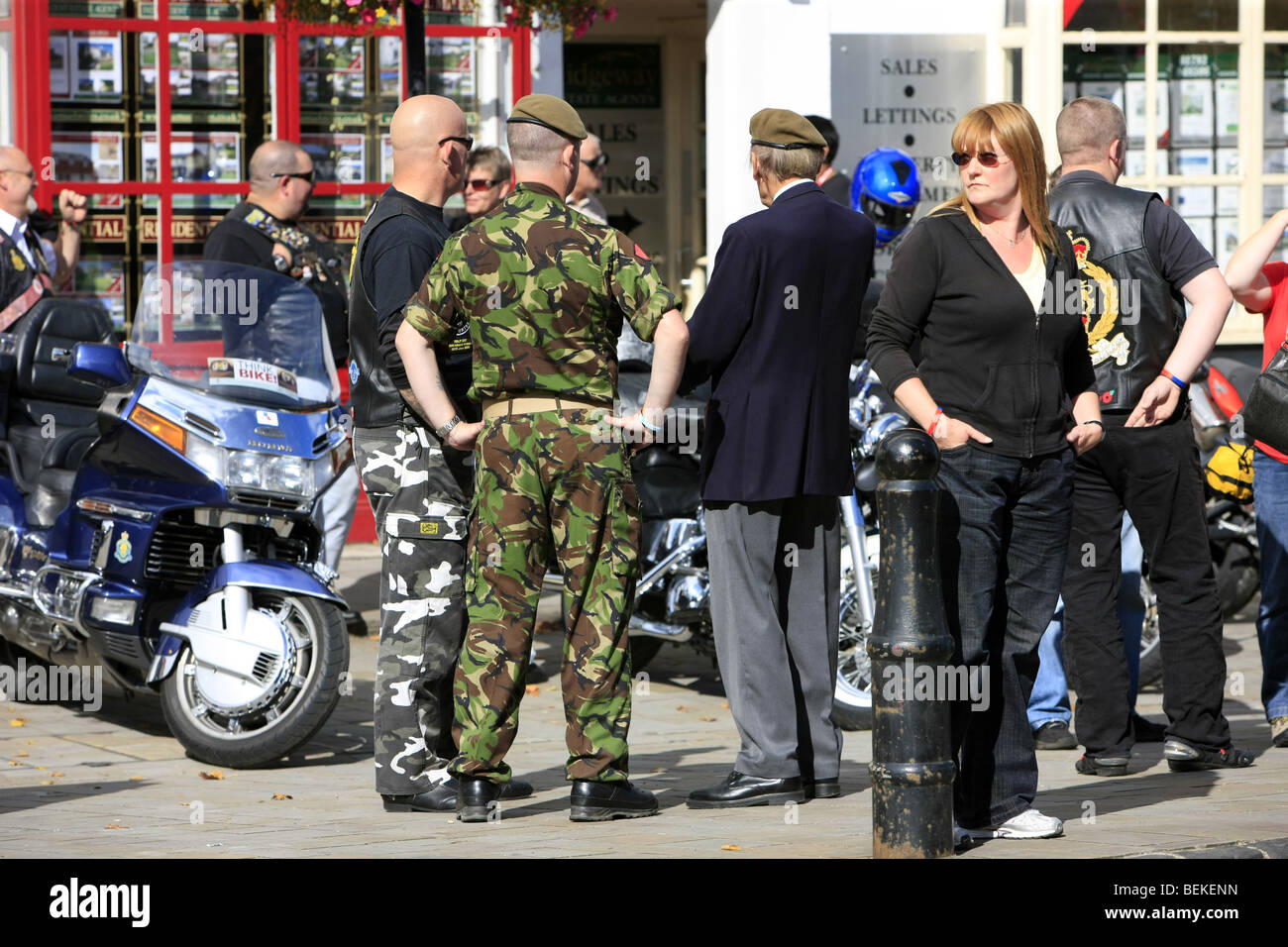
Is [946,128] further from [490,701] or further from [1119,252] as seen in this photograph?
[490,701]

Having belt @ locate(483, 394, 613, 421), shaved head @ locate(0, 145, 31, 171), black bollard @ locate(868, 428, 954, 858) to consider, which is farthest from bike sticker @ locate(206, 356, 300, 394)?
shaved head @ locate(0, 145, 31, 171)

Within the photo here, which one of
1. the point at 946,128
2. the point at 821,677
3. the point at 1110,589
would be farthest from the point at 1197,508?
the point at 946,128

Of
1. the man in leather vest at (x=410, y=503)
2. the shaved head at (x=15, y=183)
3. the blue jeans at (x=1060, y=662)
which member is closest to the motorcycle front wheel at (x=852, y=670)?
the blue jeans at (x=1060, y=662)

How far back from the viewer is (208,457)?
21.9ft

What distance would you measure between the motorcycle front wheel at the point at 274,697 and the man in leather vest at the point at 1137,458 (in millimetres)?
2423

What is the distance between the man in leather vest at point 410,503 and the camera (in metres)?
5.74

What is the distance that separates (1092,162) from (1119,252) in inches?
15.5

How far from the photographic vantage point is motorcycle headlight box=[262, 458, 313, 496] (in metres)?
6.67

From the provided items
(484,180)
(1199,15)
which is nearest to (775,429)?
(484,180)

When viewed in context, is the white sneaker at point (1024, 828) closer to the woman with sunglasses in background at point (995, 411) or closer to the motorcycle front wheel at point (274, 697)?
the woman with sunglasses in background at point (995, 411)

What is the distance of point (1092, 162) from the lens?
6.44m

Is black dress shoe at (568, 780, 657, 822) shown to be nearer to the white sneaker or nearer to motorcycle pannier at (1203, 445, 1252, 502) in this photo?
the white sneaker

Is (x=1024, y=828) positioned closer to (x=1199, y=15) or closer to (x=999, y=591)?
(x=999, y=591)

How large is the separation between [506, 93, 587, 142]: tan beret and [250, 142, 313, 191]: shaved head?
10.4ft
